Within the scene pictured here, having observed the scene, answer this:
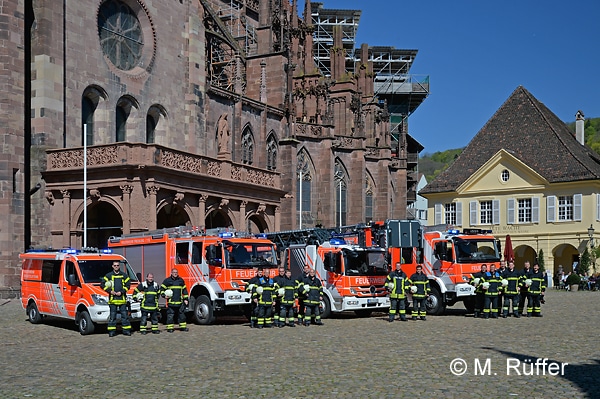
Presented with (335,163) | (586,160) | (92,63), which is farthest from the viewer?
(335,163)

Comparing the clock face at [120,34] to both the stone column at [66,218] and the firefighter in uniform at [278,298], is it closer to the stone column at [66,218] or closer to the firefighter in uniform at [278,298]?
the stone column at [66,218]

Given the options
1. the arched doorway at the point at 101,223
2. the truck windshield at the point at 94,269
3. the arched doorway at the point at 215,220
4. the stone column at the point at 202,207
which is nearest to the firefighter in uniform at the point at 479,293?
the truck windshield at the point at 94,269

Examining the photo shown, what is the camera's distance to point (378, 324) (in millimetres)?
21016

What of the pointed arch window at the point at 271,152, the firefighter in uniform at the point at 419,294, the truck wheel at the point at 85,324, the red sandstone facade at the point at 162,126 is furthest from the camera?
the pointed arch window at the point at 271,152

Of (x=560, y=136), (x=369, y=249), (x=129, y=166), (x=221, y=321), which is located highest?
(x=560, y=136)

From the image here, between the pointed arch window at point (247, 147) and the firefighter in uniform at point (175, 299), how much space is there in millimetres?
24475

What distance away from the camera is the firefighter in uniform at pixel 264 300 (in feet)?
66.6

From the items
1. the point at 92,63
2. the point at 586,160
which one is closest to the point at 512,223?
the point at 586,160

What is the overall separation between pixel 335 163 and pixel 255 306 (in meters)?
33.7

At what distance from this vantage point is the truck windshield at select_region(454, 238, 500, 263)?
24.6 metres

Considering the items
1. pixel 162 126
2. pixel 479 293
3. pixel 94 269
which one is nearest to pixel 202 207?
pixel 162 126

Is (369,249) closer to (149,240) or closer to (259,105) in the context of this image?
(149,240)

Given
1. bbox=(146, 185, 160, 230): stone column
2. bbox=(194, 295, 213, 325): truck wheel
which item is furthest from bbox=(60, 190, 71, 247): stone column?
bbox=(194, 295, 213, 325): truck wheel

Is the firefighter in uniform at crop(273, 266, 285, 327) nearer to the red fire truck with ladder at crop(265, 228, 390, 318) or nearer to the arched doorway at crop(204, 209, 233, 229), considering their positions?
the red fire truck with ladder at crop(265, 228, 390, 318)
